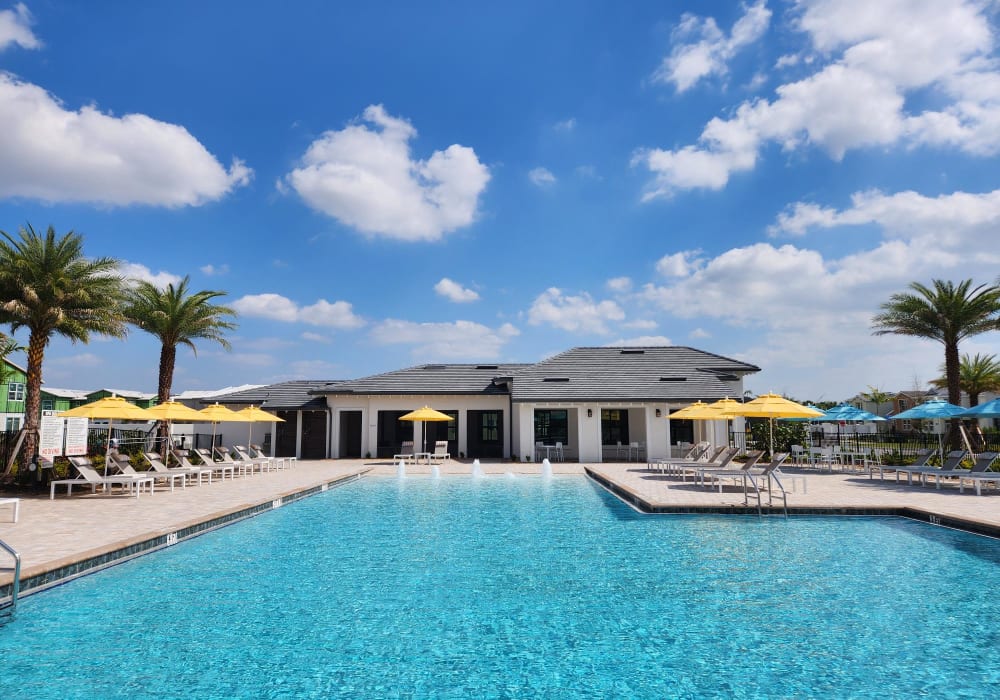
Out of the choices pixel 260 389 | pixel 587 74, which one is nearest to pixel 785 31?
pixel 587 74

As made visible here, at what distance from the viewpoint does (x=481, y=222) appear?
22.6 m

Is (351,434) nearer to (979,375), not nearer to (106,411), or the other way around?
(106,411)

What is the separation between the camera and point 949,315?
21984 millimetres

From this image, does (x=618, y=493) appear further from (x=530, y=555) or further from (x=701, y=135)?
(x=701, y=135)

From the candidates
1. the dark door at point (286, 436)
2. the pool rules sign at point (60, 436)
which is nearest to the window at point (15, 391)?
the dark door at point (286, 436)

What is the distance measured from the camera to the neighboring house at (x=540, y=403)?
24.4 meters

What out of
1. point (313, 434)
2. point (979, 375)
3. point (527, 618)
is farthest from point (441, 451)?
point (979, 375)

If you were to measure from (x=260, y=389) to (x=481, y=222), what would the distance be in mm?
15836

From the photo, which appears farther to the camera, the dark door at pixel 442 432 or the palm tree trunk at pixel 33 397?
the dark door at pixel 442 432

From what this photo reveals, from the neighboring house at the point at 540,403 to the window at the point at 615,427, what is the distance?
5 centimetres

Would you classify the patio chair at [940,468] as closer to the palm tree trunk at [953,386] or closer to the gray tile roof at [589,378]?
the palm tree trunk at [953,386]

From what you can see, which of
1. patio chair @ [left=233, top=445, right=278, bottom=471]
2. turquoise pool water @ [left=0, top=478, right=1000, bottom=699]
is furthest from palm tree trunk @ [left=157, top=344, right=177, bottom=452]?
turquoise pool water @ [left=0, top=478, right=1000, bottom=699]

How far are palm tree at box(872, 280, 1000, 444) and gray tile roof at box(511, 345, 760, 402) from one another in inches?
275

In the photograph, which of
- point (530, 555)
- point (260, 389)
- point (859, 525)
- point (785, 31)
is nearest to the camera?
point (530, 555)
